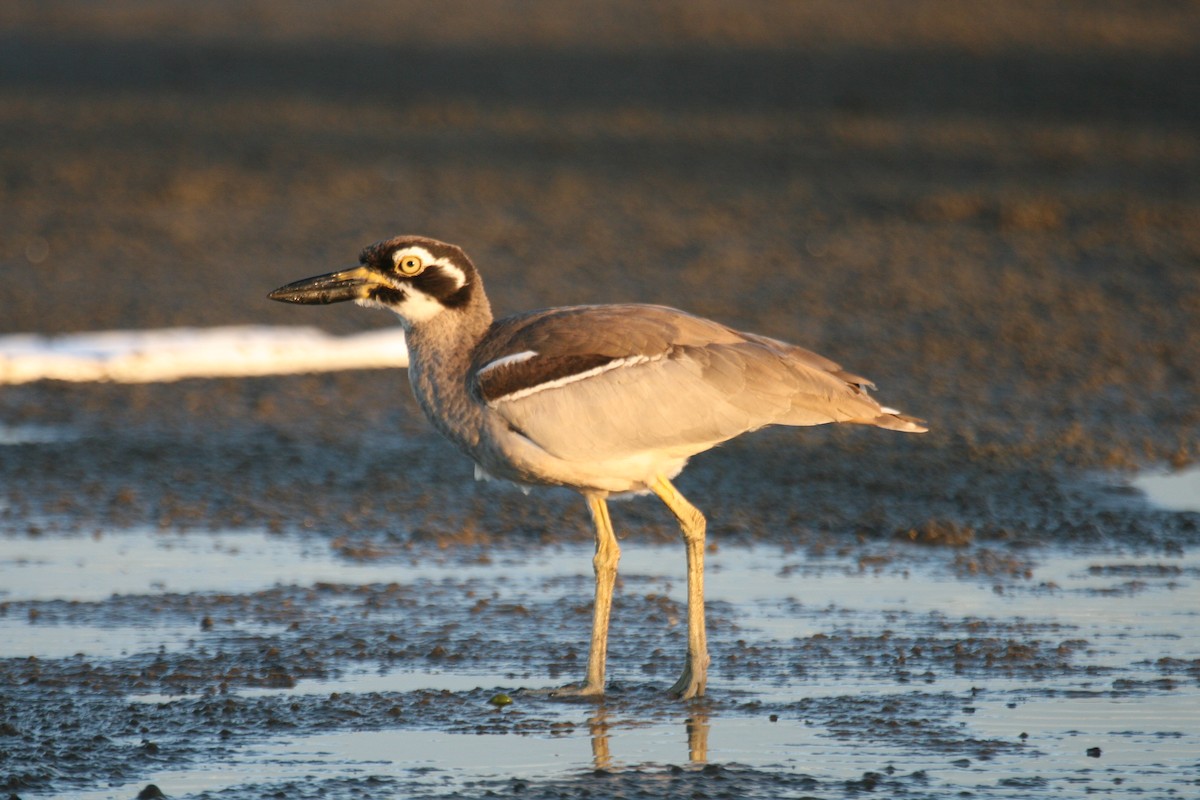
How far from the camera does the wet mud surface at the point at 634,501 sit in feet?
20.2

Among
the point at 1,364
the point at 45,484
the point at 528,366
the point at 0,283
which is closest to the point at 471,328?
the point at 528,366

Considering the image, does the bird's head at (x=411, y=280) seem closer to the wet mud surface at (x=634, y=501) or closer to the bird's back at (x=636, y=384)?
the bird's back at (x=636, y=384)

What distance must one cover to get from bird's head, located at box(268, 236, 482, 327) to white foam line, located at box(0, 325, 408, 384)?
498 cm

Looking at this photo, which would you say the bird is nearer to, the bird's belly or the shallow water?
the bird's belly

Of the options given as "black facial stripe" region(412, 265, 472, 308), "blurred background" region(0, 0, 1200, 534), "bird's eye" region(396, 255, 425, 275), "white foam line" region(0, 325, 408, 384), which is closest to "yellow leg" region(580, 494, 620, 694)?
"black facial stripe" region(412, 265, 472, 308)

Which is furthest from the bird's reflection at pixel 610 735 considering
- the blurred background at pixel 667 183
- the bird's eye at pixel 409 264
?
the blurred background at pixel 667 183

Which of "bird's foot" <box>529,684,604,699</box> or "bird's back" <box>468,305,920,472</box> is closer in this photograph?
"bird's foot" <box>529,684,604,699</box>

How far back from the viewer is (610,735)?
20.5 feet

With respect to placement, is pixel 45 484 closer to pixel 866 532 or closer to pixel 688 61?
pixel 866 532

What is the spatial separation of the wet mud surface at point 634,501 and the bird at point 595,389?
0.67 m

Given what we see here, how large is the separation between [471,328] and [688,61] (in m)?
18.0

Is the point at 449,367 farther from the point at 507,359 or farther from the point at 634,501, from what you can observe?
the point at 634,501

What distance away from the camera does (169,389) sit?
1147 centimetres

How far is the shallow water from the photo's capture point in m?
5.87
